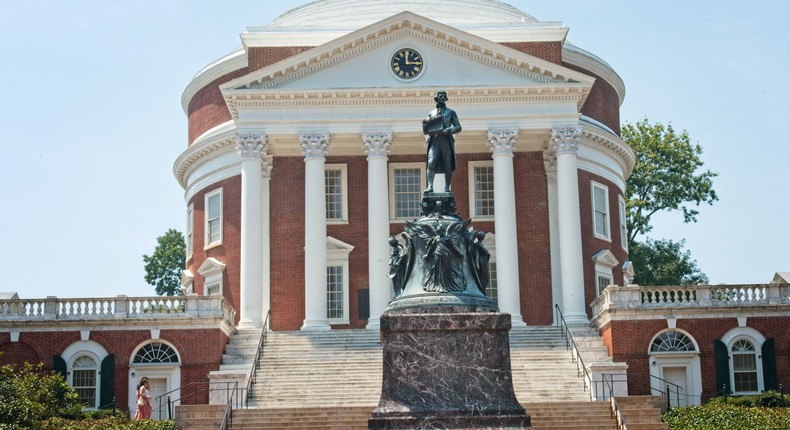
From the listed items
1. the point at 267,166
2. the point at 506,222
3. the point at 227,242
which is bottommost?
the point at 506,222

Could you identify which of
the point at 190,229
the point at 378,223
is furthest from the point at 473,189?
the point at 190,229

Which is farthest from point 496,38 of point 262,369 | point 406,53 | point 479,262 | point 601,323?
point 479,262

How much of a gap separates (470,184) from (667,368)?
12847 millimetres

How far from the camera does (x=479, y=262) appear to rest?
23469 millimetres

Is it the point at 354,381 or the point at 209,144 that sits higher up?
the point at 209,144

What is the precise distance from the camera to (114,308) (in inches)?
1753

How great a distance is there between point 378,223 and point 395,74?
19.1ft

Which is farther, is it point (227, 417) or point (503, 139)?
point (503, 139)

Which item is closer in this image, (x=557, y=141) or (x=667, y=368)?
(x=667, y=368)

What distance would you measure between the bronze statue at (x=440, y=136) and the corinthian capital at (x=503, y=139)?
78.4 feet

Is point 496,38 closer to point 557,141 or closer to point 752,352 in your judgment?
point 557,141

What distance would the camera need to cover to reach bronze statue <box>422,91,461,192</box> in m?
24.8

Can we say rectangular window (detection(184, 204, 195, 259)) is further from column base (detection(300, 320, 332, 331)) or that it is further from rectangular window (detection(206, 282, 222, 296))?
column base (detection(300, 320, 332, 331))

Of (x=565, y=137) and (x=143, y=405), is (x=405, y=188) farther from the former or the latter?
(x=143, y=405)
